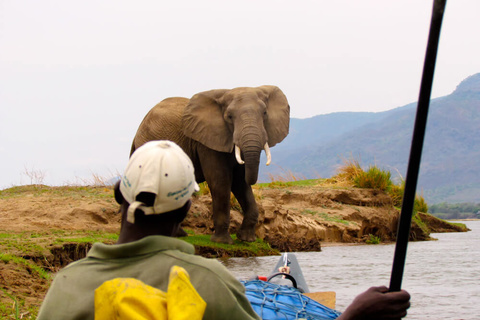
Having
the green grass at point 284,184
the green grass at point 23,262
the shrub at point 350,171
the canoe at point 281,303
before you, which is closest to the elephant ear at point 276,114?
the green grass at point 23,262

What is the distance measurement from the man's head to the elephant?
31.8 feet

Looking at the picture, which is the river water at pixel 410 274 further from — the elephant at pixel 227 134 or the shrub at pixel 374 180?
the shrub at pixel 374 180

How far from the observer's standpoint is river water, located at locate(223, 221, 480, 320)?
8492 millimetres

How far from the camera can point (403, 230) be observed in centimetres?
230

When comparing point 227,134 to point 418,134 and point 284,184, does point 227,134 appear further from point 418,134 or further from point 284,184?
point 418,134

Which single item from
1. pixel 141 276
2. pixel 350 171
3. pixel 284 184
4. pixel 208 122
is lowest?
pixel 284 184

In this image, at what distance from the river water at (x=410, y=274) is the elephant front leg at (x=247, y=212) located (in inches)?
30.5

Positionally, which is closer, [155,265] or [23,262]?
[155,265]

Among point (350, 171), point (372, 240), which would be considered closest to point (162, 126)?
point (372, 240)

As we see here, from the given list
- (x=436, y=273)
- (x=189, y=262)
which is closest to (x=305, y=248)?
(x=436, y=273)

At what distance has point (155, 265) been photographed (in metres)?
2.47

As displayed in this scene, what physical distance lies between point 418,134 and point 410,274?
10.1m

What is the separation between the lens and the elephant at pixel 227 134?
12719 mm

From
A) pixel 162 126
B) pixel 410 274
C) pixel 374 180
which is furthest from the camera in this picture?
pixel 374 180
